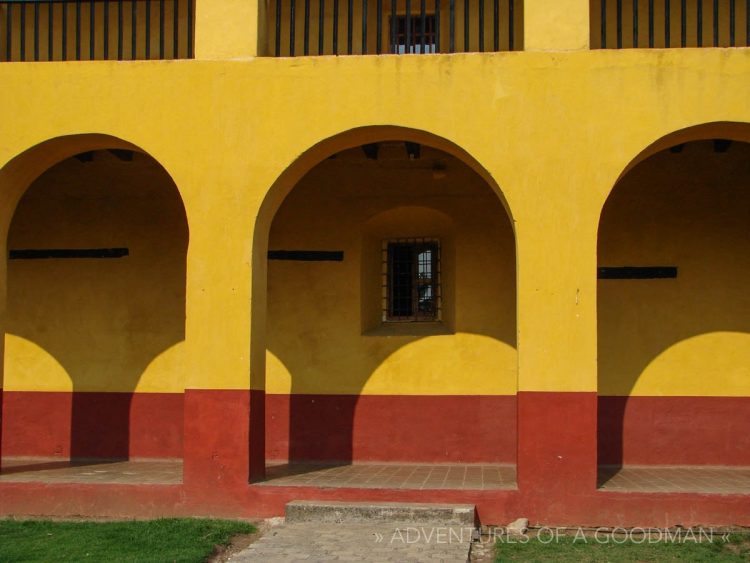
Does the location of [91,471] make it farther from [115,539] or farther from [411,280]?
[411,280]

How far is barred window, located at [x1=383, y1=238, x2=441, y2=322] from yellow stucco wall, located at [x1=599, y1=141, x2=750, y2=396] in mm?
2032

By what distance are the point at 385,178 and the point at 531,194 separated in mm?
2708

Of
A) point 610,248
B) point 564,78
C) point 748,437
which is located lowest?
point 748,437

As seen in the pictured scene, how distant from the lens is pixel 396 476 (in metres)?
9.22

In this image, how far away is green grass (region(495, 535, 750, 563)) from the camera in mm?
7000

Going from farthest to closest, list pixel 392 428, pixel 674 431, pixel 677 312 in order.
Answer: pixel 392 428, pixel 677 312, pixel 674 431

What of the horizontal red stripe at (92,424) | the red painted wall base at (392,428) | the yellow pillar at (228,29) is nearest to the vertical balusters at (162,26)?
the yellow pillar at (228,29)

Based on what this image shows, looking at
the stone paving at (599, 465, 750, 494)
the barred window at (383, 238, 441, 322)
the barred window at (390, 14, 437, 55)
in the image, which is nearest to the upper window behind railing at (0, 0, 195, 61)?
the barred window at (390, 14, 437, 55)

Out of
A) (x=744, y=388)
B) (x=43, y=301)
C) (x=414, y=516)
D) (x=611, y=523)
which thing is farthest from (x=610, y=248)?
(x=43, y=301)

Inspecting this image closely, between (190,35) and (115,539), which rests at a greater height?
(190,35)

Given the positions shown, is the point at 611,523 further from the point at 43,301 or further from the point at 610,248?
the point at 43,301

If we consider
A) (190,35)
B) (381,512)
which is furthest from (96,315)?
(381,512)

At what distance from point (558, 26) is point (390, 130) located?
1831 mm

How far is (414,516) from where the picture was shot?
311 inches
